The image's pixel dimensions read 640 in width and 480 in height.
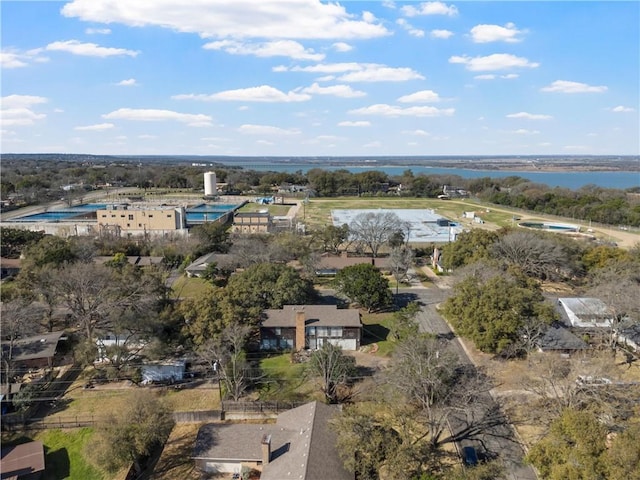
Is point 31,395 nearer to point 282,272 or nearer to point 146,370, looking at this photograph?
point 146,370

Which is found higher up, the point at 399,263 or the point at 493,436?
the point at 399,263

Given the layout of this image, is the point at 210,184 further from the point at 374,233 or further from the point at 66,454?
the point at 66,454

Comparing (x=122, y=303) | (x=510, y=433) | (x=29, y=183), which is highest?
(x=29, y=183)

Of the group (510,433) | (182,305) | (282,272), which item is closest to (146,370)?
(182,305)

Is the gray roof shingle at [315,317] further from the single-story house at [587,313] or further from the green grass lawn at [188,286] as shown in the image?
the single-story house at [587,313]

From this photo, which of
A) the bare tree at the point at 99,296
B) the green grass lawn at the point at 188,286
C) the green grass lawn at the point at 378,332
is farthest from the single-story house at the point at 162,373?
the green grass lawn at the point at 188,286

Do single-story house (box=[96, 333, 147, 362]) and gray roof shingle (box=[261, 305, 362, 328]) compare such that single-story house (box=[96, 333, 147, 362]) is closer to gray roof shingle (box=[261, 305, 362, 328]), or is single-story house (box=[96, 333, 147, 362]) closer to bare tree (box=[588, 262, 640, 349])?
gray roof shingle (box=[261, 305, 362, 328])

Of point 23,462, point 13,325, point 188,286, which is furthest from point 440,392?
point 188,286

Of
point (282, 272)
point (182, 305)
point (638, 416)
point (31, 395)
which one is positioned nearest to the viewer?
point (638, 416)
